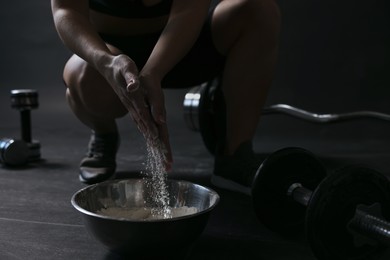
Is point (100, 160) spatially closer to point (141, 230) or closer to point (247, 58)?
point (247, 58)

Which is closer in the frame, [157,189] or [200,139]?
[157,189]

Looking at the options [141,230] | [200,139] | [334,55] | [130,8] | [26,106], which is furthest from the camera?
[334,55]

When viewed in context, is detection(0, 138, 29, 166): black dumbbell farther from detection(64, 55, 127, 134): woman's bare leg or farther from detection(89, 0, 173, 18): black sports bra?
detection(89, 0, 173, 18): black sports bra

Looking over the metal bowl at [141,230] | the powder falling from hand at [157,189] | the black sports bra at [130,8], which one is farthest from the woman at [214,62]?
the metal bowl at [141,230]

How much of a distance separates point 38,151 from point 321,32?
3.93ft

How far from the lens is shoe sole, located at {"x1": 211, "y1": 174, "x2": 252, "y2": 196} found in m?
Result: 1.11

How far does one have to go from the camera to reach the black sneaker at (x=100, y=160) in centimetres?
122

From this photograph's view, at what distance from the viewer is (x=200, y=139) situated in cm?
186

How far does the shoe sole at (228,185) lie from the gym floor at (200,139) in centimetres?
2

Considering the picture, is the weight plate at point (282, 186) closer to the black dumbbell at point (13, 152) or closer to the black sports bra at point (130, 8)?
the black sports bra at point (130, 8)

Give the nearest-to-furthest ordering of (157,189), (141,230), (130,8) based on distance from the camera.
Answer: (141,230)
(157,189)
(130,8)

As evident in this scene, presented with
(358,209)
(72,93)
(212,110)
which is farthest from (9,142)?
(358,209)

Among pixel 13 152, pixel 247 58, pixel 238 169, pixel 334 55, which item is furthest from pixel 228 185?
pixel 334 55

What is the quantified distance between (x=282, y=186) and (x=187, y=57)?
46 cm
